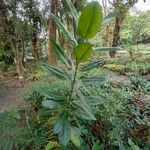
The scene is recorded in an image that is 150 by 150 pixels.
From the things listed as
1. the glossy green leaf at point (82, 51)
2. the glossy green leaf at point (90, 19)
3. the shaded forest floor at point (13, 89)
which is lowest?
the shaded forest floor at point (13, 89)

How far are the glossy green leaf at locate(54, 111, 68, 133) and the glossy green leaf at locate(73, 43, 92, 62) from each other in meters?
0.52

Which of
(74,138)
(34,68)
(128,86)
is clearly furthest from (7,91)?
(74,138)

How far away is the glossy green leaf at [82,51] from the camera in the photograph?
1707 mm

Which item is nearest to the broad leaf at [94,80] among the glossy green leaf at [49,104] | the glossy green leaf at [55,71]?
the glossy green leaf at [55,71]

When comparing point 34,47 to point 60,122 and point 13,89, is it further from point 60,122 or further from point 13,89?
point 60,122

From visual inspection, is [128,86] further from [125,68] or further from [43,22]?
[43,22]

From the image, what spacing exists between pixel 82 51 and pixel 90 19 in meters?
0.22

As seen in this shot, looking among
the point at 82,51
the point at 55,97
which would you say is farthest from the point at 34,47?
the point at 82,51

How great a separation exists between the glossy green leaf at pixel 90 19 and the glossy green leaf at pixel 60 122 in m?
0.71

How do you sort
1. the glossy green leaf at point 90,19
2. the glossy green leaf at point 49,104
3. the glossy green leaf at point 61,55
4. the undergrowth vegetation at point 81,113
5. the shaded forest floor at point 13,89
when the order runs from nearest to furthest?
1. the glossy green leaf at point 90,19
2. the undergrowth vegetation at point 81,113
3. the glossy green leaf at point 61,55
4. the glossy green leaf at point 49,104
5. the shaded forest floor at point 13,89

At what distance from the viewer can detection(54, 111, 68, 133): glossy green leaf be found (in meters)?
2.07

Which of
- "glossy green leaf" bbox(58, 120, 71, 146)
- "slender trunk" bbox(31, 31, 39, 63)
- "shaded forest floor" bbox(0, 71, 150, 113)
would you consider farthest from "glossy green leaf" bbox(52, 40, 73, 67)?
"slender trunk" bbox(31, 31, 39, 63)

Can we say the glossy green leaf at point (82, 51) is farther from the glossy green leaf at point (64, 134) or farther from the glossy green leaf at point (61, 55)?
the glossy green leaf at point (64, 134)

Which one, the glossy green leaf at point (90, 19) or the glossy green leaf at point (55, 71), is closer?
the glossy green leaf at point (90, 19)
